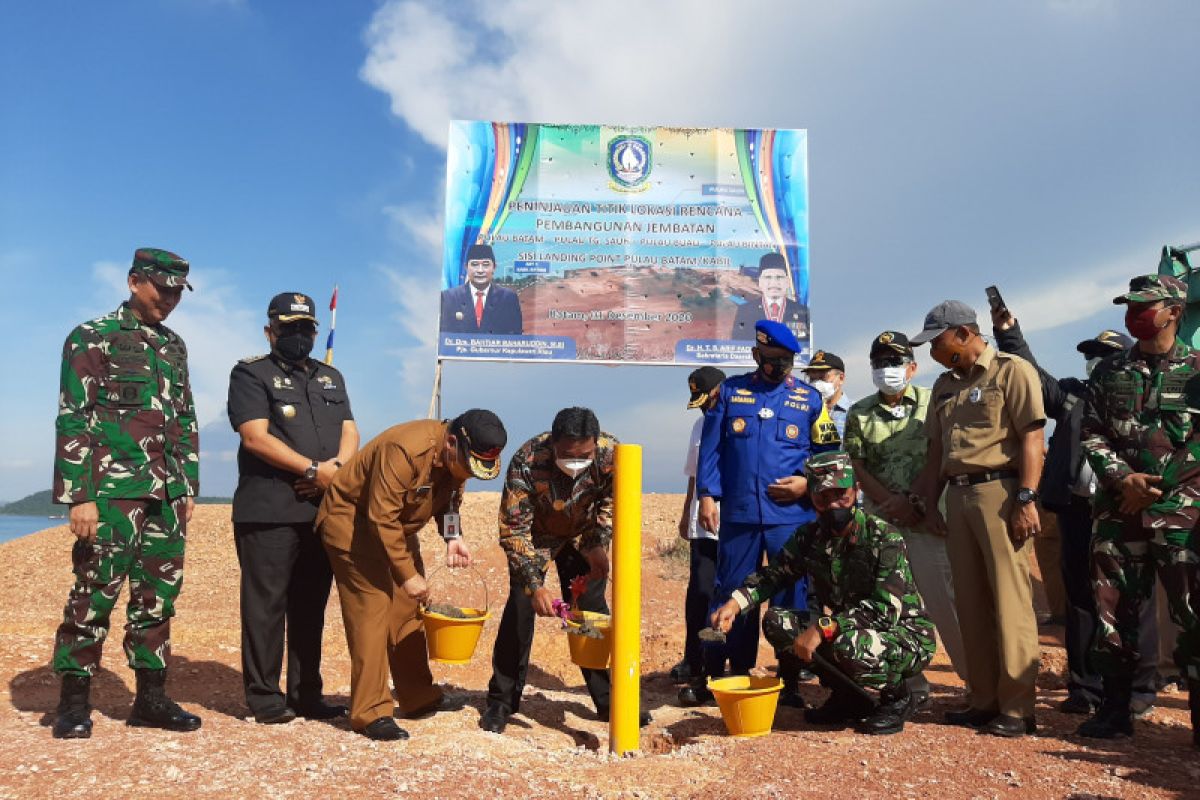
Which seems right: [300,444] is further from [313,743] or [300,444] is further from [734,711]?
[734,711]

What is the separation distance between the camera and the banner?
12.0m

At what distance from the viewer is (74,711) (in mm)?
3949

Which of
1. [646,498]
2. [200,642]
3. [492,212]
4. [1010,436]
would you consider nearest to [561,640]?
[200,642]

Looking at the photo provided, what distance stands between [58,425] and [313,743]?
73.5 inches

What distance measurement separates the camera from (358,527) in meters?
4.22

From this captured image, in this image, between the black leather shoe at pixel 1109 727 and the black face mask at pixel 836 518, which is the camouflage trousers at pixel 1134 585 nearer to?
the black leather shoe at pixel 1109 727

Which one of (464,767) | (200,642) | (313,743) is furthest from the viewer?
(200,642)

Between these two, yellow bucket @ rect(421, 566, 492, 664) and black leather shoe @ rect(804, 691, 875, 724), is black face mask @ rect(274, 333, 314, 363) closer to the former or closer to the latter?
yellow bucket @ rect(421, 566, 492, 664)

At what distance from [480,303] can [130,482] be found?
8013mm

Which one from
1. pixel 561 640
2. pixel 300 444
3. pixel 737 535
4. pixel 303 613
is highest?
pixel 300 444

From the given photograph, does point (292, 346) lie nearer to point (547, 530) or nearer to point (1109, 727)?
point (547, 530)

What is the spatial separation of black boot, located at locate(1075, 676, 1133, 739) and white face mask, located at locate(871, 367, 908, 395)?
189 centimetres

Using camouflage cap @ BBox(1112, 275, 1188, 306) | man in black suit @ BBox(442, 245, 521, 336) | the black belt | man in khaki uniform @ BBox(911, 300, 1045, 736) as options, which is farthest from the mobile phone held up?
man in black suit @ BBox(442, 245, 521, 336)

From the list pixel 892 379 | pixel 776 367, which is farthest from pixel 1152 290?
pixel 776 367
